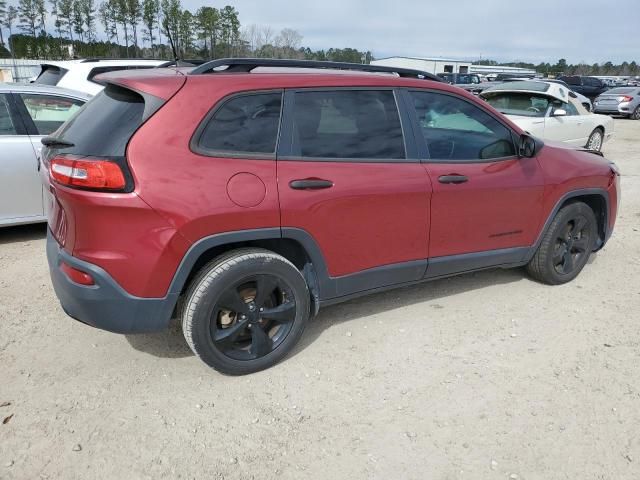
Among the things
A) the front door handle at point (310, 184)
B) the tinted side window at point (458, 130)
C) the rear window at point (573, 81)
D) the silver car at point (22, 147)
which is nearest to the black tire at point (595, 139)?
the tinted side window at point (458, 130)

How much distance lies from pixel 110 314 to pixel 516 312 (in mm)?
2927

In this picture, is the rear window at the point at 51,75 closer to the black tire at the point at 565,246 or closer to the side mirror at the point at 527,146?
the side mirror at the point at 527,146


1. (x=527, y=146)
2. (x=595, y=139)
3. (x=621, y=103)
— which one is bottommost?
(x=595, y=139)

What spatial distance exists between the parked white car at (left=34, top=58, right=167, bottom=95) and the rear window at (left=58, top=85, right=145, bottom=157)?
4112 mm

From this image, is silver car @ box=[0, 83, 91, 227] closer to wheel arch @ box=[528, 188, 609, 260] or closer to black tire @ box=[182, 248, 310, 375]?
black tire @ box=[182, 248, 310, 375]

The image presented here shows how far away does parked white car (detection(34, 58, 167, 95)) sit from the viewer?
6966 millimetres

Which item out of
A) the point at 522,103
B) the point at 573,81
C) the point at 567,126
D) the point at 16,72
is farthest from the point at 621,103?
the point at 16,72

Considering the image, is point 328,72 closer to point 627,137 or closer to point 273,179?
point 273,179

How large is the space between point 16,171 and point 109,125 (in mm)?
2893

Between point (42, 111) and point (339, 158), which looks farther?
point (42, 111)

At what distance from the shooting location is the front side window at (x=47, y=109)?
529cm

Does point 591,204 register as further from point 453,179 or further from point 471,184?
point 453,179

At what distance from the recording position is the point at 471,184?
3689mm

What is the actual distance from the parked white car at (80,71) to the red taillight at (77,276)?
4.65 m
